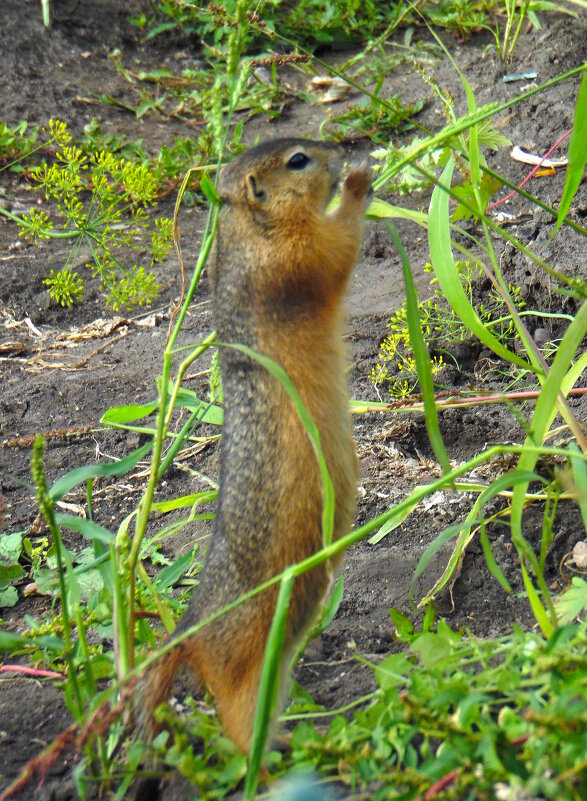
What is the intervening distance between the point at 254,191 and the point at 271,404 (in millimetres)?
858

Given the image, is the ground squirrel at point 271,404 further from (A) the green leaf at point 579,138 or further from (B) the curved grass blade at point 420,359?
(A) the green leaf at point 579,138

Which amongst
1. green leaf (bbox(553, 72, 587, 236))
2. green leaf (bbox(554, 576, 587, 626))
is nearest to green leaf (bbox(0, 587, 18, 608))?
green leaf (bbox(554, 576, 587, 626))

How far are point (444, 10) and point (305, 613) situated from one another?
569cm

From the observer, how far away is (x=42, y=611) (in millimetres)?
3391

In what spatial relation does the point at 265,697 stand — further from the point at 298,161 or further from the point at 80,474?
the point at 298,161

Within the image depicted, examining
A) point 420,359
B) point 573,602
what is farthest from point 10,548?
point 573,602

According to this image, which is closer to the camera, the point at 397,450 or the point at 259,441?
the point at 259,441

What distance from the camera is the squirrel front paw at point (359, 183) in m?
3.10

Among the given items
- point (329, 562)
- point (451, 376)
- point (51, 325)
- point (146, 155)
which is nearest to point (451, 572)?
point (329, 562)

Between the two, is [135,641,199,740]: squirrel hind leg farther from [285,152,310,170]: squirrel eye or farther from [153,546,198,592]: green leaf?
[285,152,310,170]: squirrel eye

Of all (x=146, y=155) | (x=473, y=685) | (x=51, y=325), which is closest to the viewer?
(x=473, y=685)

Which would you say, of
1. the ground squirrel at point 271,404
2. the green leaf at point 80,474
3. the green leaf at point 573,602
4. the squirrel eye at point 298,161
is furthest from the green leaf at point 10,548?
the green leaf at point 573,602

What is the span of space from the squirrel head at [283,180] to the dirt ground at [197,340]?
1240mm

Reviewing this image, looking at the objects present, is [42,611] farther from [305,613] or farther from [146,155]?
[146,155]
